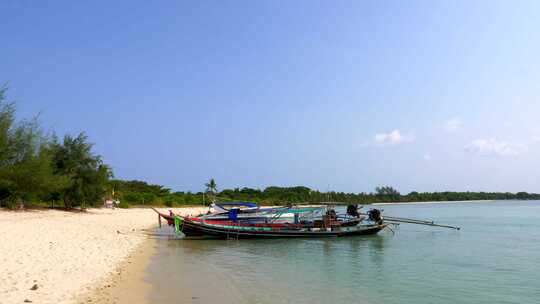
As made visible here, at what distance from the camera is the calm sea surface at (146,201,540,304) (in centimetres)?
1307

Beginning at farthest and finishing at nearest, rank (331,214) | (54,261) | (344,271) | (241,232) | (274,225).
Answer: (331,214)
(274,225)
(241,232)
(344,271)
(54,261)

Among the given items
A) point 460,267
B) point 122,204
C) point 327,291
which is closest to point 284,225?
point 460,267

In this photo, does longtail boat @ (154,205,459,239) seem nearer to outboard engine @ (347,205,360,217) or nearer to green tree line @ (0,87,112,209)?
outboard engine @ (347,205,360,217)

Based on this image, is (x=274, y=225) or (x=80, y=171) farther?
(x=80, y=171)

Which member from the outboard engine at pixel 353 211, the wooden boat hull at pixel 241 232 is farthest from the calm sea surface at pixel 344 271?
the outboard engine at pixel 353 211

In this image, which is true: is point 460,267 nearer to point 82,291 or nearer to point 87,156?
point 82,291

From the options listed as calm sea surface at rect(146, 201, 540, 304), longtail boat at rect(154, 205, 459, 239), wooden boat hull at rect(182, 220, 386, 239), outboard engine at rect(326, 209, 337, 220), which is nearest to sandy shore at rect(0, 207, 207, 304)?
calm sea surface at rect(146, 201, 540, 304)

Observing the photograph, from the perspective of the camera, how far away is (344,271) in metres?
17.8

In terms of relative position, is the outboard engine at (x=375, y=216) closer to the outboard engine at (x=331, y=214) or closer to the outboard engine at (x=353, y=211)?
the outboard engine at (x=353, y=211)

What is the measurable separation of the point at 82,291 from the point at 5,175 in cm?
2372

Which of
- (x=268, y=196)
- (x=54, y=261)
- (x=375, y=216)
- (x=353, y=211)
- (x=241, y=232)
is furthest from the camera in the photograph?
(x=268, y=196)

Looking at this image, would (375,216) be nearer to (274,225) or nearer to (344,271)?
(274,225)

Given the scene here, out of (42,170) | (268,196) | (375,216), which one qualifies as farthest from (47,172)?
(268,196)

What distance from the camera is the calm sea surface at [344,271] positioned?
1307 centimetres
